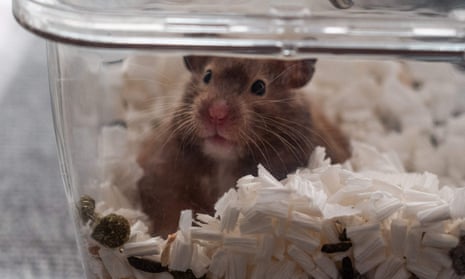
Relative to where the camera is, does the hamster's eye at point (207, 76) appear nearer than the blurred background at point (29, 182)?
Yes

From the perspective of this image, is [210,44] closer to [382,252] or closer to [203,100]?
[203,100]

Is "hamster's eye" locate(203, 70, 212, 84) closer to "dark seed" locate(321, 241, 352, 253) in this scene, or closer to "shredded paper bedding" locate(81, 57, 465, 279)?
"shredded paper bedding" locate(81, 57, 465, 279)

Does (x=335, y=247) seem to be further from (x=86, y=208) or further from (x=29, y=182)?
(x=29, y=182)

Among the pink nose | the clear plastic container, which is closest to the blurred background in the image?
the clear plastic container

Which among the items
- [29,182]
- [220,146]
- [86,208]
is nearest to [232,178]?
[220,146]

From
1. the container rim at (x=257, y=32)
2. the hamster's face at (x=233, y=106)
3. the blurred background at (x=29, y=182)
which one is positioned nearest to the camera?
the container rim at (x=257, y=32)

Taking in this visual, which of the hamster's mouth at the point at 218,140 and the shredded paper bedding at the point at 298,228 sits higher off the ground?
the hamster's mouth at the point at 218,140

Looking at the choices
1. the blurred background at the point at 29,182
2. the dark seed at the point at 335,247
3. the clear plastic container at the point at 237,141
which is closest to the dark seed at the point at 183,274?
the clear plastic container at the point at 237,141

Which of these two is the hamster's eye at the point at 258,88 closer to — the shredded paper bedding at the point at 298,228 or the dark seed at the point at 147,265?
the shredded paper bedding at the point at 298,228
